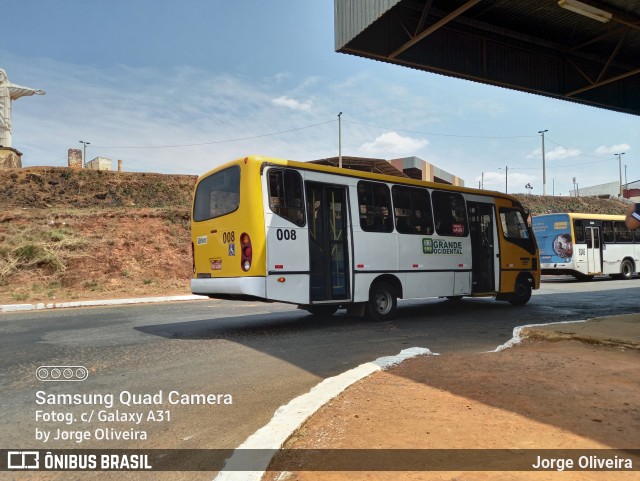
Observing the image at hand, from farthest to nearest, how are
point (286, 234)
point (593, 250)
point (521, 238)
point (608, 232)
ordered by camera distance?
point (608, 232)
point (593, 250)
point (521, 238)
point (286, 234)

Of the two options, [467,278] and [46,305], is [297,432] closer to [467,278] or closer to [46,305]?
[467,278]

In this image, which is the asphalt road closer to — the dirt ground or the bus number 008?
the dirt ground

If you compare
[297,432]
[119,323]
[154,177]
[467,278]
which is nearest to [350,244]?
[467,278]

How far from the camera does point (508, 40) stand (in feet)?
38.5

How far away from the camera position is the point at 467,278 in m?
11.4

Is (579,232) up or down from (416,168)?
down

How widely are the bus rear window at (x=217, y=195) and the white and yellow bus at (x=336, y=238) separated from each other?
2cm

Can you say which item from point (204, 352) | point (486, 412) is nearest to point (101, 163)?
point (204, 352)

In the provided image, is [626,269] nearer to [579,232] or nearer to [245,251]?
[579,232]

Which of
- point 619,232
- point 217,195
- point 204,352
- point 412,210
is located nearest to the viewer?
point 204,352

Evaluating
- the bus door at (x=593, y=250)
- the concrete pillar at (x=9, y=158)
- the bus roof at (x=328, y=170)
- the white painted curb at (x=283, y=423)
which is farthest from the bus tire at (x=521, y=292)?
the concrete pillar at (x=9, y=158)

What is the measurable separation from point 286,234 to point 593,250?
20.0m

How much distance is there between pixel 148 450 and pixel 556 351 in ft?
16.4

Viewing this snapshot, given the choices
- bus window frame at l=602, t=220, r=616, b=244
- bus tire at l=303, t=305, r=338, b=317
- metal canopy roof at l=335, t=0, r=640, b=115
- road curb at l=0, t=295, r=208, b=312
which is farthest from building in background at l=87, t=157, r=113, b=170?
bus window frame at l=602, t=220, r=616, b=244
